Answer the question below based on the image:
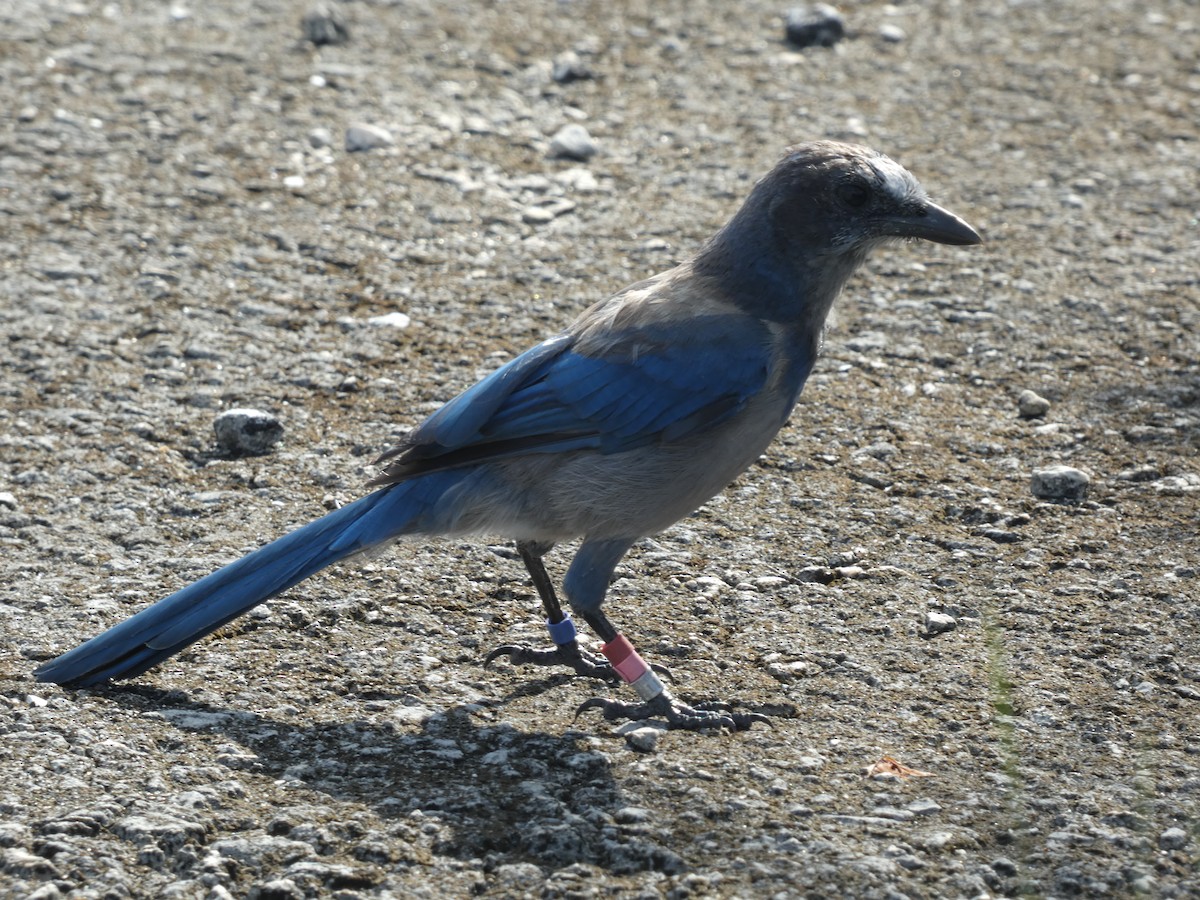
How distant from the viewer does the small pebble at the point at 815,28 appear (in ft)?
32.0

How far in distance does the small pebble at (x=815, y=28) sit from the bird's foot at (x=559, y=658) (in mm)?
6081

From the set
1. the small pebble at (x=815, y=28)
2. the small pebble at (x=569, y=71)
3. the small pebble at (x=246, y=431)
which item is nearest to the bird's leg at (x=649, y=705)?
the small pebble at (x=246, y=431)

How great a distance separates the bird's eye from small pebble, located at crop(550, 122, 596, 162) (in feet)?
12.0

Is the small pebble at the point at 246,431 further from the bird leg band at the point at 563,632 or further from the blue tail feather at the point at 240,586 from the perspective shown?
the bird leg band at the point at 563,632

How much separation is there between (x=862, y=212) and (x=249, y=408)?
2667mm

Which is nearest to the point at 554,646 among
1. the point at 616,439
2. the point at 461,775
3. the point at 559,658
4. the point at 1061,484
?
the point at 559,658

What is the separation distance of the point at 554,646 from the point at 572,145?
4253 millimetres

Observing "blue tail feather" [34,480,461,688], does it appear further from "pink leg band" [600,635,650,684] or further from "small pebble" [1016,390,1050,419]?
"small pebble" [1016,390,1050,419]

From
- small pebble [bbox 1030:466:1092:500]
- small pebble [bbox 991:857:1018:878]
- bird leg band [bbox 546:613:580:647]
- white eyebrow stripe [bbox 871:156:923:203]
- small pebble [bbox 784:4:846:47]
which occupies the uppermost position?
white eyebrow stripe [bbox 871:156:923:203]

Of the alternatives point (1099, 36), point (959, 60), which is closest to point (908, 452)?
point (959, 60)

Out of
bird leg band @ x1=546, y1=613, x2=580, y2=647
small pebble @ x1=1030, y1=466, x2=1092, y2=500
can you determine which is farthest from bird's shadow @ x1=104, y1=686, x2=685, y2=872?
small pebble @ x1=1030, y1=466, x2=1092, y2=500

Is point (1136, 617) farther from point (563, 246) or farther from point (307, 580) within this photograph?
point (563, 246)

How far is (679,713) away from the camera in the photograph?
173 inches

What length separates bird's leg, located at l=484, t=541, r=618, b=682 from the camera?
4.77 m
